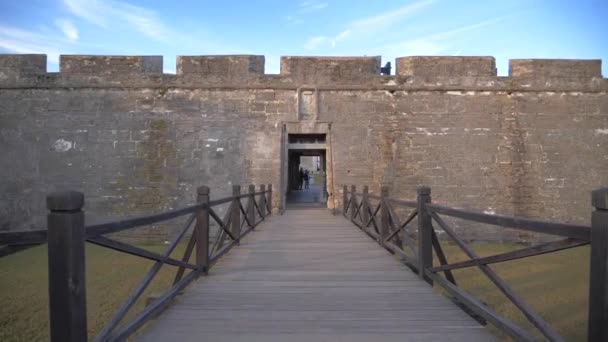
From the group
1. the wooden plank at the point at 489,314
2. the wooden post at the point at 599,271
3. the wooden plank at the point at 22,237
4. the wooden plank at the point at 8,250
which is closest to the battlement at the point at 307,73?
the wooden plank at the point at 8,250

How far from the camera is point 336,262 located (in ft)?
17.1

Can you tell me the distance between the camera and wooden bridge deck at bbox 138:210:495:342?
9.46 ft

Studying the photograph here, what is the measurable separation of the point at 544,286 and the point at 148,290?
319 inches

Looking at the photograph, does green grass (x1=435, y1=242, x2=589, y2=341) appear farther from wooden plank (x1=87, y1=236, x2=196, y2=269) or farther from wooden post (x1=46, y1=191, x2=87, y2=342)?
wooden post (x1=46, y1=191, x2=87, y2=342)

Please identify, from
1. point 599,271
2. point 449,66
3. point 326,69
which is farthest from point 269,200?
point 599,271

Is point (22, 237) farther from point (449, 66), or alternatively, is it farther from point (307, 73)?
point (449, 66)

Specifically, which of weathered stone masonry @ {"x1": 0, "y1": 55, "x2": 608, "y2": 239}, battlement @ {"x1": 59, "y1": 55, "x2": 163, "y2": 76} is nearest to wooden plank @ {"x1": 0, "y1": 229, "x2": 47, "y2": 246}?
weathered stone masonry @ {"x1": 0, "y1": 55, "x2": 608, "y2": 239}

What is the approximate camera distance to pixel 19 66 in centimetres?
1088

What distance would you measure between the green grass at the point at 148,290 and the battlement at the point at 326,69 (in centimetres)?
518

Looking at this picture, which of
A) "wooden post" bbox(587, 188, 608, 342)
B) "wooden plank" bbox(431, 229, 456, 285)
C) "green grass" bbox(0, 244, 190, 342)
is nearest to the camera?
"wooden post" bbox(587, 188, 608, 342)

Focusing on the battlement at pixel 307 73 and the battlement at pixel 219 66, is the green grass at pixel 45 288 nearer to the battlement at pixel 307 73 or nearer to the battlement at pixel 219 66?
the battlement at pixel 307 73

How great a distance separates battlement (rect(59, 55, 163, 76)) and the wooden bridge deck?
24.0 feet

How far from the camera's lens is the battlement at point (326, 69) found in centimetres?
1102

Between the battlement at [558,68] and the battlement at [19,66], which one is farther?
the battlement at [558,68]
